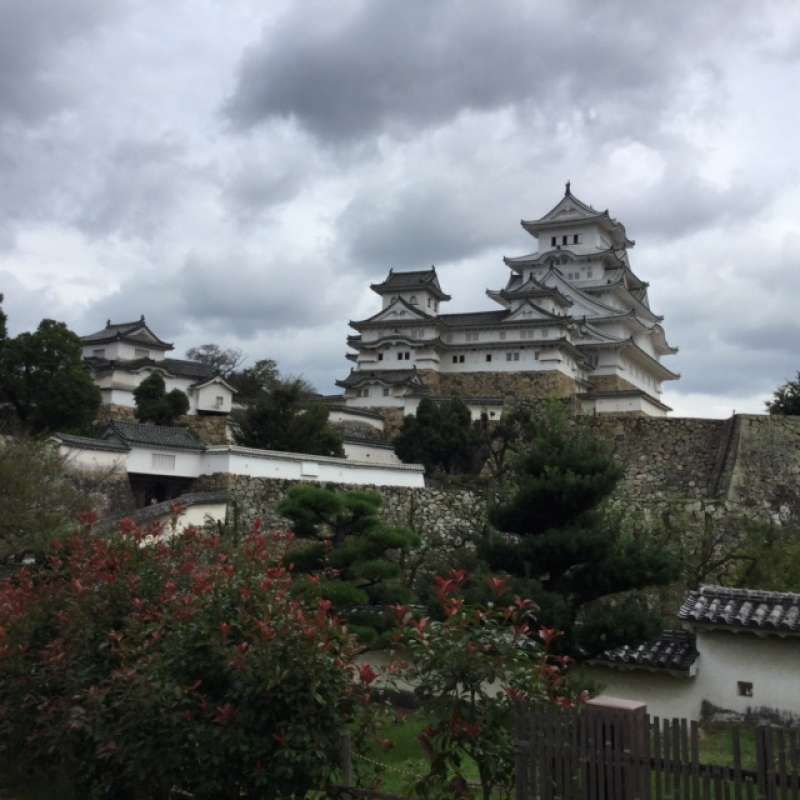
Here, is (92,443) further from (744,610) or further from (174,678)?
(174,678)

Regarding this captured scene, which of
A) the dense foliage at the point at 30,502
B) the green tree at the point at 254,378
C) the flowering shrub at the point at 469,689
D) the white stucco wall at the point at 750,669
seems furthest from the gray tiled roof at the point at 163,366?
the flowering shrub at the point at 469,689

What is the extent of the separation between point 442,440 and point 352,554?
17.1 meters

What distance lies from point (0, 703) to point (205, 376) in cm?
3061

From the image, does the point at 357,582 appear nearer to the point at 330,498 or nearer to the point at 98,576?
the point at 330,498

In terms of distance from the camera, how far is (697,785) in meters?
4.39

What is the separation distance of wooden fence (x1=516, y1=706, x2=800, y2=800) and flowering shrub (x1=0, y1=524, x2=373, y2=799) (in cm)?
110

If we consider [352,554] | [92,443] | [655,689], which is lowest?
[655,689]

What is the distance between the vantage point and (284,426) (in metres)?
24.8

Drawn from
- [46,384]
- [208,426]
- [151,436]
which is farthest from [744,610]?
[208,426]

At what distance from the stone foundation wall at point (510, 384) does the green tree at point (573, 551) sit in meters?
26.6

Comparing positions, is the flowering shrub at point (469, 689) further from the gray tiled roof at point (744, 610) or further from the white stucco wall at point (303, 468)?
the white stucco wall at point (303, 468)

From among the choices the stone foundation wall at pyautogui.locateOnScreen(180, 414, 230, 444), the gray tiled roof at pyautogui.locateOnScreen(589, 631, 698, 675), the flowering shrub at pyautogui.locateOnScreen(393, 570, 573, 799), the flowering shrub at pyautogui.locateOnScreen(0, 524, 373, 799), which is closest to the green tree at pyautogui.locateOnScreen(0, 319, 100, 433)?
the stone foundation wall at pyautogui.locateOnScreen(180, 414, 230, 444)

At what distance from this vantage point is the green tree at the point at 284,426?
24609 millimetres

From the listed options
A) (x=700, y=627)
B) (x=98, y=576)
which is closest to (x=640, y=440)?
Result: (x=700, y=627)
